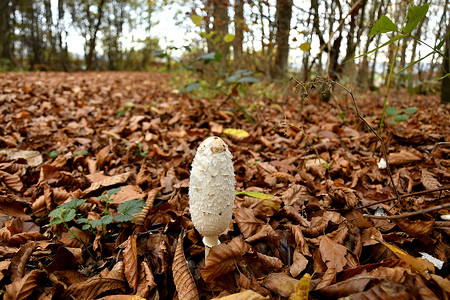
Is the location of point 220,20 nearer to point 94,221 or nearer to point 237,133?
point 237,133

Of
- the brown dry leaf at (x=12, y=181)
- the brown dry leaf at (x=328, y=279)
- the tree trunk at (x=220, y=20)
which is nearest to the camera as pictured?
the brown dry leaf at (x=328, y=279)

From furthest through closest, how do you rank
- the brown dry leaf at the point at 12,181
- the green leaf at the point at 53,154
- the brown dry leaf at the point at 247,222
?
the green leaf at the point at 53,154 → the brown dry leaf at the point at 12,181 → the brown dry leaf at the point at 247,222

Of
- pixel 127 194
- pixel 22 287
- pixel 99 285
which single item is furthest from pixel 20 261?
pixel 127 194

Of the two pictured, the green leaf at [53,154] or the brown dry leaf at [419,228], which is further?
the green leaf at [53,154]

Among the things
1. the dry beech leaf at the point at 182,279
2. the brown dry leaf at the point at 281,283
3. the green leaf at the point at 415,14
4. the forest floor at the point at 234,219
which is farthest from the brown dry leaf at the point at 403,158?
the dry beech leaf at the point at 182,279

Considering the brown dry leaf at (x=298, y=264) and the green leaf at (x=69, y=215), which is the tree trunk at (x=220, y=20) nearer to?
the green leaf at (x=69, y=215)

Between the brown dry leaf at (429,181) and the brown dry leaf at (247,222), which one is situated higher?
the brown dry leaf at (429,181)

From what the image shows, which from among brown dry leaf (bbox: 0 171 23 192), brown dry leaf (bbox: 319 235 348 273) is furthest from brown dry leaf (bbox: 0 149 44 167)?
brown dry leaf (bbox: 319 235 348 273)
